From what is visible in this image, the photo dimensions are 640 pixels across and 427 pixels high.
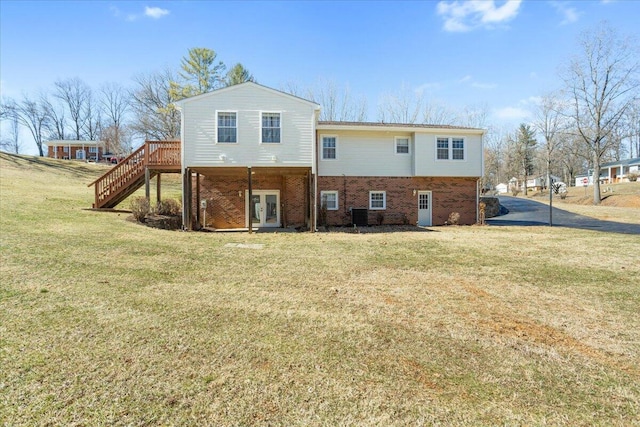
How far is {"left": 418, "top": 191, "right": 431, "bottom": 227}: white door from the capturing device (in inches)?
742

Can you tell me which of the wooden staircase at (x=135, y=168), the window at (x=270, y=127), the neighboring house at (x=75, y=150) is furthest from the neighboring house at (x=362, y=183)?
the neighboring house at (x=75, y=150)

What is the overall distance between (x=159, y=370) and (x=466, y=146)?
61.4 feet

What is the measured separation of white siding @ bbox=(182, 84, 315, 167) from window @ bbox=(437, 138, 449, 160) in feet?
25.4

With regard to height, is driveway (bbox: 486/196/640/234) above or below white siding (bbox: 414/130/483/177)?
below

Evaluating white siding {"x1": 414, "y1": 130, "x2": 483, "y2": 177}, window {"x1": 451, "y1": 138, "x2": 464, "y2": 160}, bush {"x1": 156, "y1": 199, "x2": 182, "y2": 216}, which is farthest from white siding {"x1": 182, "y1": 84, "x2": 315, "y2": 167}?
window {"x1": 451, "y1": 138, "x2": 464, "y2": 160}

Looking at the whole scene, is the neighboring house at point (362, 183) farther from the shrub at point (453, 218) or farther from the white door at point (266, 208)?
the shrub at point (453, 218)

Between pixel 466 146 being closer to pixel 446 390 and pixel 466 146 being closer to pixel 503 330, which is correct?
pixel 503 330

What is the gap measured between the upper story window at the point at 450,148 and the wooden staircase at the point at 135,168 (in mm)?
13224

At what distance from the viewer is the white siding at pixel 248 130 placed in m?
14.3

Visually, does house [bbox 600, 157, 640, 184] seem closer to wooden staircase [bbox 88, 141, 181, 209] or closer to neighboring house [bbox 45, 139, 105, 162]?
wooden staircase [bbox 88, 141, 181, 209]

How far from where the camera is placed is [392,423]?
261 centimetres

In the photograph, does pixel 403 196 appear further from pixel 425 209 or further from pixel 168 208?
pixel 168 208

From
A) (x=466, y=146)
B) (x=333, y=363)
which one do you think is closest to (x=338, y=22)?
(x=466, y=146)

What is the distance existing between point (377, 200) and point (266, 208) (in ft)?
19.6
